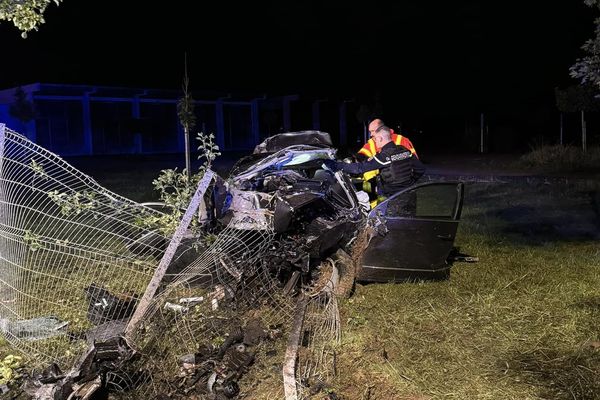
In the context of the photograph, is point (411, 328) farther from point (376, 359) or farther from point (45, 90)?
point (45, 90)

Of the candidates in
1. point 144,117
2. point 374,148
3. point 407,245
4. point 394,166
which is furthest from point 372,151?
point 144,117

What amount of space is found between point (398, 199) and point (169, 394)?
2873 millimetres

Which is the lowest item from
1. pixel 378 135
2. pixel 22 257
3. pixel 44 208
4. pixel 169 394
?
pixel 169 394

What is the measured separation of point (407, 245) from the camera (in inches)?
205

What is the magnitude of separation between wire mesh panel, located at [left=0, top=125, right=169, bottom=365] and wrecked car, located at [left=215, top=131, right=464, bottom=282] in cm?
96

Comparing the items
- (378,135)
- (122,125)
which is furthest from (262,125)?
(378,135)

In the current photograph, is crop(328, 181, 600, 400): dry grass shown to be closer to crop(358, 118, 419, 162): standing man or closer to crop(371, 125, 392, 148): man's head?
crop(358, 118, 419, 162): standing man

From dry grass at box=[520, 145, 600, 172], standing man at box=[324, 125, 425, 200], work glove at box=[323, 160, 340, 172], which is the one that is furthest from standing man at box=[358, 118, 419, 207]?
dry grass at box=[520, 145, 600, 172]

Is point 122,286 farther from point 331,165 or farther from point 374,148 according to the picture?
point 374,148

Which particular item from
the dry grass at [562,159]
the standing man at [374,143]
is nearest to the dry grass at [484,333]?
the standing man at [374,143]

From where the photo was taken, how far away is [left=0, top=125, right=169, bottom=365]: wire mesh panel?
406 centimetres

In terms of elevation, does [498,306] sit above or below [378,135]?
below

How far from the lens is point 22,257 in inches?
168

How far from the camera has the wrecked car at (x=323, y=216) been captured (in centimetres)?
475
